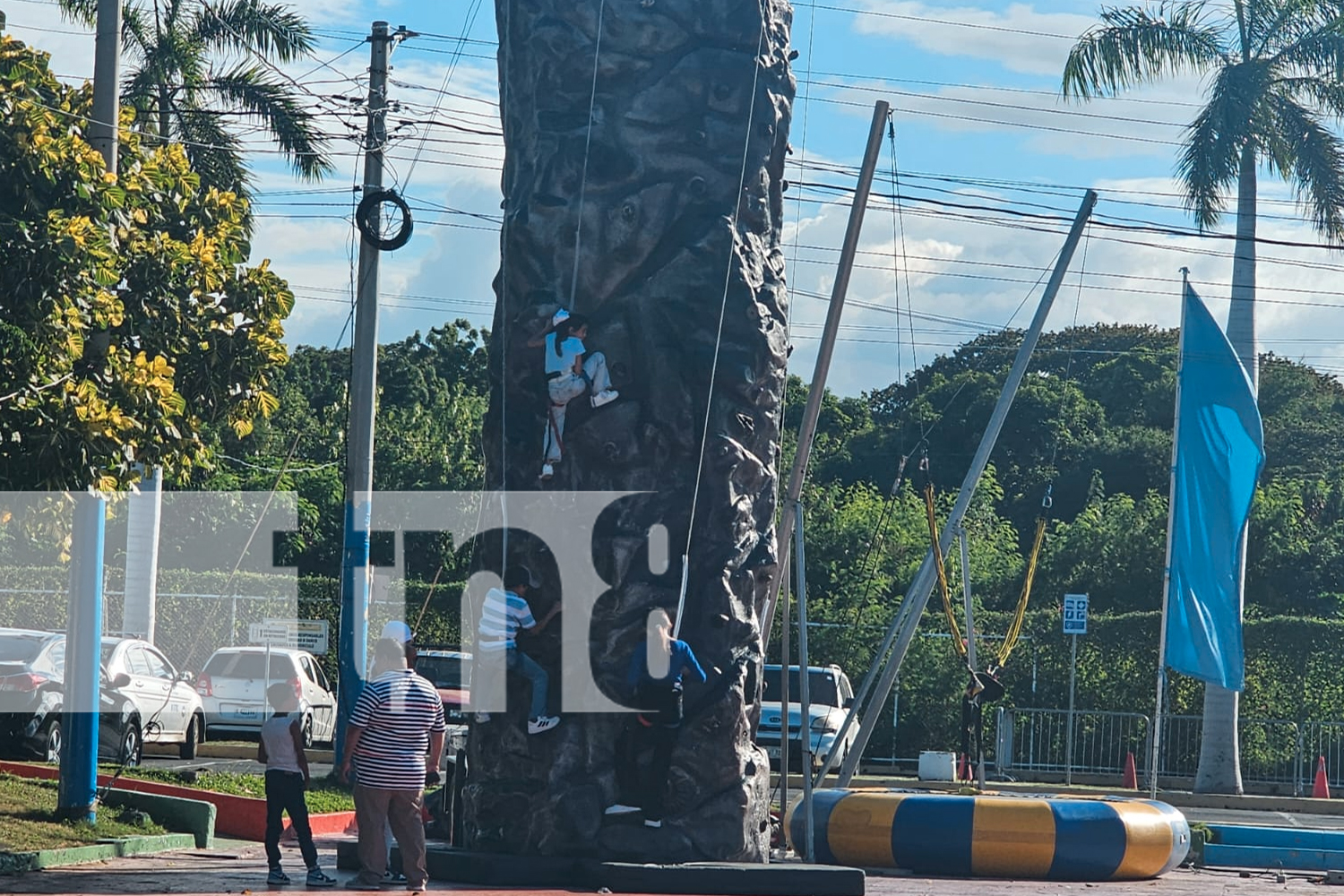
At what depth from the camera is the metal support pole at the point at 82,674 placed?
13961 mm

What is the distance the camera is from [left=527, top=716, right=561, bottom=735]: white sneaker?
516 inches

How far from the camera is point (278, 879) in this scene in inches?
471

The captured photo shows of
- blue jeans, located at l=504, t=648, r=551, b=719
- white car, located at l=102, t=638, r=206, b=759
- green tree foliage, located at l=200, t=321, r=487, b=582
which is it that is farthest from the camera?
green tree foliage, located at l=200, t=321, r=487, b=582

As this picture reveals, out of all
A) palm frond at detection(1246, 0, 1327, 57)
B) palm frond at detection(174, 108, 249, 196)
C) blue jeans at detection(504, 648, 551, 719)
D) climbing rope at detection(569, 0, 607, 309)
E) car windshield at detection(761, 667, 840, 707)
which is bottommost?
car windshield at detection(761, 667, 840, 707)

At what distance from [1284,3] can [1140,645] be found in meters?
10.9

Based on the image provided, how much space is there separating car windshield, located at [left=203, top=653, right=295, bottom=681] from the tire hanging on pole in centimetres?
1057

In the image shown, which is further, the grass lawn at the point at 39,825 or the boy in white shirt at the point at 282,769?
the grass lawn at the point at 39,825

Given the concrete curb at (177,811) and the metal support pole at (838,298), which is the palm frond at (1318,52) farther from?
the concrete curb at (177,811)

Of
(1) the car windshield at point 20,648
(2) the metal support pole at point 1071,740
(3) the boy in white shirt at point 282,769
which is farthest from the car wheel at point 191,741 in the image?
(2) the metal support pole at point 1071,740

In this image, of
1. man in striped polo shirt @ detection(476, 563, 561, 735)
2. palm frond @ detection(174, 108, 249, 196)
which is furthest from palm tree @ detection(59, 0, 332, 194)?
man in striped polo shirt @ detection(476, 563, 561, 735)

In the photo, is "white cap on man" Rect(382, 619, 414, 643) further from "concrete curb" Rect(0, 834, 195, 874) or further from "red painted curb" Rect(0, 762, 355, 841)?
"red painted curb" Rect(0, 762, 355, 841)

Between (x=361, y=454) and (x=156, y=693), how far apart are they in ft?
15.4

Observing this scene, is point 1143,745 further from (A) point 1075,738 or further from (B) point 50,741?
(B) point 50,741

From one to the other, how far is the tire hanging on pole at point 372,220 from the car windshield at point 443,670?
10.3 metres
